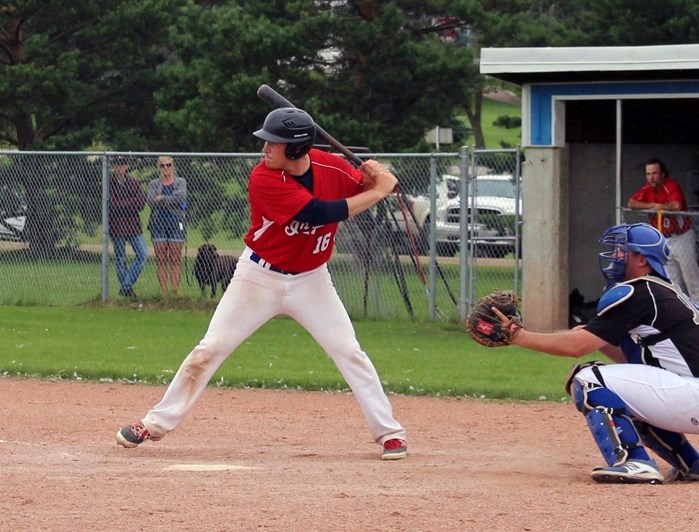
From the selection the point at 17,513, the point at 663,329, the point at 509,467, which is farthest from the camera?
the point at 509,467

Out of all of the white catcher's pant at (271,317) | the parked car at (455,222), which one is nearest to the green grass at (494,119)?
the parked car at (455,222)

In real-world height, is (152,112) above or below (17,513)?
above

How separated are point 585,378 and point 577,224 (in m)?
8.48

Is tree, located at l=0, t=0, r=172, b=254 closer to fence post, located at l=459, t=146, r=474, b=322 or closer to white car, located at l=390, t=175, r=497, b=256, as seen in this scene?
white car, located at l=390, t=175, r=497, b=256

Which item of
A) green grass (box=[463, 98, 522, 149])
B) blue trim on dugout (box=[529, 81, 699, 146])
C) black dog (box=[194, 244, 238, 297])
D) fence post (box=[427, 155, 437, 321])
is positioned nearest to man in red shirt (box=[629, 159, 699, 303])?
blue trim on dugout (box=[529, 81, 699, 146])

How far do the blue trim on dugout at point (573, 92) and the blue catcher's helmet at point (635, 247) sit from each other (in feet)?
22.8

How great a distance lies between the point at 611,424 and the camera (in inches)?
248

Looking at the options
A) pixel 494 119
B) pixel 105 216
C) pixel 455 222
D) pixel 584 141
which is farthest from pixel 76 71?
pixel 494 119

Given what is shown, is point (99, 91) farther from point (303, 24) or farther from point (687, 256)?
point (687, 256)

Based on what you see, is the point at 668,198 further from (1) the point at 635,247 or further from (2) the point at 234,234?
(1) the point at 635,247

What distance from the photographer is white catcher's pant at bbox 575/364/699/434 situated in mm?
6230

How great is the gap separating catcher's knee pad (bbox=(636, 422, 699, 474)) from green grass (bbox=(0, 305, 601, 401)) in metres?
3.00

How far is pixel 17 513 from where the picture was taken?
536 cm

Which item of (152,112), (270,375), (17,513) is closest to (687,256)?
(270,375)
